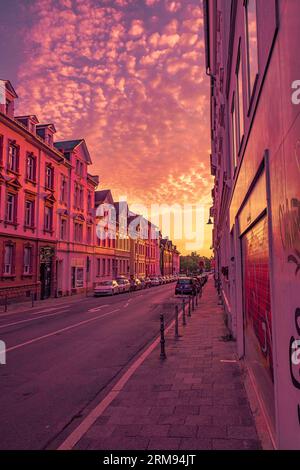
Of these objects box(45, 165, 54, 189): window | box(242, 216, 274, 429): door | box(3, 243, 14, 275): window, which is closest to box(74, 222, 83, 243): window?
box(45, 165, 54, 189): window

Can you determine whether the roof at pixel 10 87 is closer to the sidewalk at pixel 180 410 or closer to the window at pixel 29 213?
the window at pixel 29 213

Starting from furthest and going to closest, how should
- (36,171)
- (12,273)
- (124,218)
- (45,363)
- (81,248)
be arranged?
1. (124,218)
2. (81,248)
3. (36,171)
4. (12,273)
5. (45,363)

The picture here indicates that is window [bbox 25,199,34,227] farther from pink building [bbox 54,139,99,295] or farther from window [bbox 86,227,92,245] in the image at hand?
window [bbox 86,227,92,245]

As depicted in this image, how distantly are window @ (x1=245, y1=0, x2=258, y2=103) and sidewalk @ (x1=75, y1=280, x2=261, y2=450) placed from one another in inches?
186

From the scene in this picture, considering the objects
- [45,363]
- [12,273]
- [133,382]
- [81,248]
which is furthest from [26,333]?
[81,248]

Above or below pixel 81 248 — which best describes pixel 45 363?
below

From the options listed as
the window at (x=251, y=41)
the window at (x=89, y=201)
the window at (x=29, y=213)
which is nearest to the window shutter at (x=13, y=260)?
the window at (x=29, y=213)

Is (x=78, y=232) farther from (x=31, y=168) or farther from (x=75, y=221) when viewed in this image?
(x=31, y=168)

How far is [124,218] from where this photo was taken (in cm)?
6203

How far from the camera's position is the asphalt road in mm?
5074

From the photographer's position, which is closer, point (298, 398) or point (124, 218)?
point (298, 398)

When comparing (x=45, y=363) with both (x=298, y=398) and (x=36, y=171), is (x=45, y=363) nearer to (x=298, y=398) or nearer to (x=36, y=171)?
(x=298, y=398)

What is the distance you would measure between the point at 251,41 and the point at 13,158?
2508 centimetres
